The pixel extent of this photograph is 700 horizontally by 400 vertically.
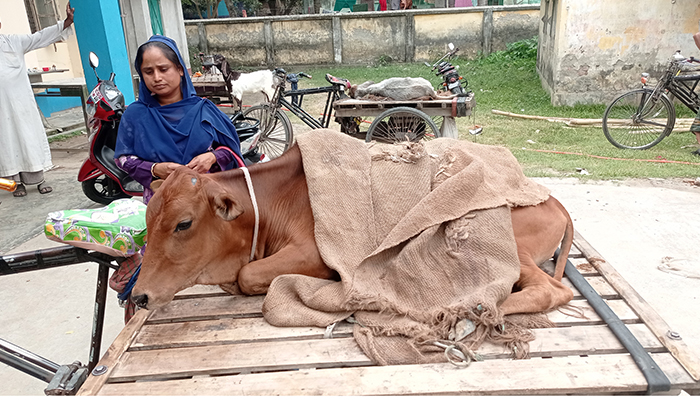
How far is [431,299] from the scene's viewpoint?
6.72ft

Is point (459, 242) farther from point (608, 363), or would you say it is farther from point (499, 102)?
point (499, 102)

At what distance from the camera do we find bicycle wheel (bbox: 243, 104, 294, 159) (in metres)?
7.22

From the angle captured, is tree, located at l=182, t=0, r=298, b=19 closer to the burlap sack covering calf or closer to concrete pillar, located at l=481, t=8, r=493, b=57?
concrete pillar, located at l=481, t=8, r=493, b=57

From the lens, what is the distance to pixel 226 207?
6.77 ft

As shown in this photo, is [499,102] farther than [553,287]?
Yes

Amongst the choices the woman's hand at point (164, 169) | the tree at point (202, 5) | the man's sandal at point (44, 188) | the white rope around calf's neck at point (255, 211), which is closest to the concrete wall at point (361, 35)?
→ the tree at point (202, 5)

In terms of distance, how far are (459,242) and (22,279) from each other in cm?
346

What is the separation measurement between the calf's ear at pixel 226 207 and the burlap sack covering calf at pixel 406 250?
0.32m

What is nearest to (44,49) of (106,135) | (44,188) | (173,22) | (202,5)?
(173,22)

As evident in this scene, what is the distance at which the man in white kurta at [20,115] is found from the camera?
5.53m

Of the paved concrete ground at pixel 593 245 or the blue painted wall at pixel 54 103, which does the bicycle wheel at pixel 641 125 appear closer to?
the paved concrete ground at pixel 593 245

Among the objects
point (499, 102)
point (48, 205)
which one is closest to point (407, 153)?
point (48, 205)

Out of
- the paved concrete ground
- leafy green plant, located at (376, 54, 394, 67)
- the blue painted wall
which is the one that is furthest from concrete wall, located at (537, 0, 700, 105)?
the blue painted wall

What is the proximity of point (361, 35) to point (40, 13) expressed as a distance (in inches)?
353
